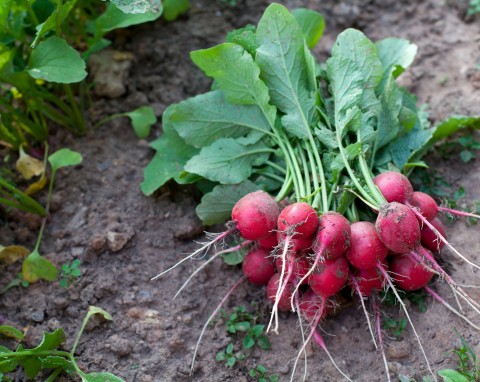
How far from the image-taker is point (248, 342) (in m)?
2.21

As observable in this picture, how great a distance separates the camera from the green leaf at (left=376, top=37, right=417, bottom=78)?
2637 mm

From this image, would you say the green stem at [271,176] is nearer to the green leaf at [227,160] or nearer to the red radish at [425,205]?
the green leaf at [227,160]

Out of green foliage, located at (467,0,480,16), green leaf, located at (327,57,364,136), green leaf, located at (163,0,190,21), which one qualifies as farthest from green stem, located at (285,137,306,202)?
green foliage, located at (467,0,480,16)

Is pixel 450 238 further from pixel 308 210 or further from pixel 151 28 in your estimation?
pixel 151 28

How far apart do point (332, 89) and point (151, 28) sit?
1302 mm

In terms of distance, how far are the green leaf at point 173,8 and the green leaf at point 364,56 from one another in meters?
1.13

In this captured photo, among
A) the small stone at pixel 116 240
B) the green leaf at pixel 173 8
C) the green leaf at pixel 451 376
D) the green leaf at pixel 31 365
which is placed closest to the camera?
the green leaf at pixel 451 376

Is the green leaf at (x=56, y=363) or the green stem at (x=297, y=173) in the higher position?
the green stem at (x=297, y=173)

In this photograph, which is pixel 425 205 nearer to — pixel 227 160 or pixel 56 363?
pixel 227 160

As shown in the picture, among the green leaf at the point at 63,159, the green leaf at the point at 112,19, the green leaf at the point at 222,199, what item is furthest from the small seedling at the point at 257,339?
the green leaf at the point at 112,19

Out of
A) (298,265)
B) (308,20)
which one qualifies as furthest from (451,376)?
(308,20)

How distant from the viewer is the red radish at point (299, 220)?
204 centimetres

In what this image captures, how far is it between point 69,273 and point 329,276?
3.56ft

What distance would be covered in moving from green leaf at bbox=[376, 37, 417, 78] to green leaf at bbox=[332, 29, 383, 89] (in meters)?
0.21
